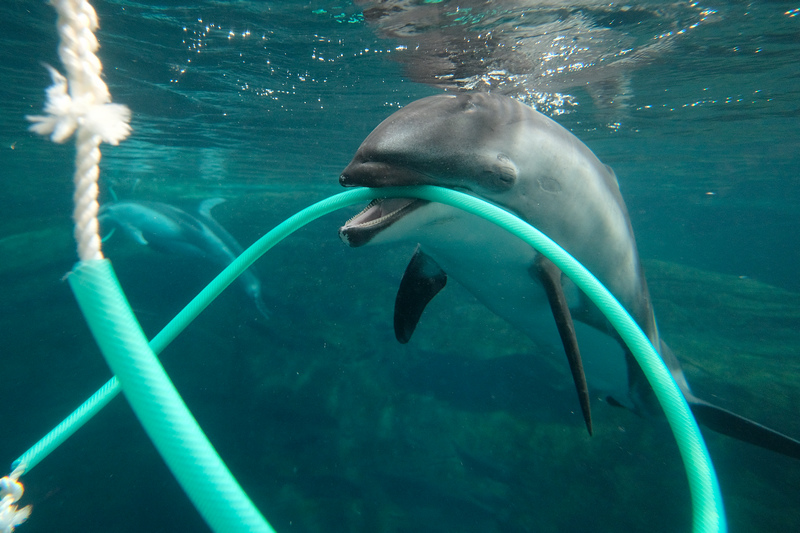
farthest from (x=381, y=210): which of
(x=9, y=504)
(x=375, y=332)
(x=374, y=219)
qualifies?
(x=375, y=332)

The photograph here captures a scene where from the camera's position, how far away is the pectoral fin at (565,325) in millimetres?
2730

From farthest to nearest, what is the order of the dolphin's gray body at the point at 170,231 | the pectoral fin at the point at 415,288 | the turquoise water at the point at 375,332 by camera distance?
the dolphin's gray body at the point at 170,231
the turquoise water at the point at 375,332
the pectoral fin at the point at 415,288

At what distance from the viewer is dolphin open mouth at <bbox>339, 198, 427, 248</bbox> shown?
7.25 ft

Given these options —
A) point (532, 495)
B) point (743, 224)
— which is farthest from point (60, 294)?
point (743, 224)

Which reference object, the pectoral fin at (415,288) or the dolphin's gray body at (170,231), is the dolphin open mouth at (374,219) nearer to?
the pectoral fin at (415,288)

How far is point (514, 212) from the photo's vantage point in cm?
285

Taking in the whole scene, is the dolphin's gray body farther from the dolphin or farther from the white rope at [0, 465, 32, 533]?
the white rope at [0, 465, 32, 533]

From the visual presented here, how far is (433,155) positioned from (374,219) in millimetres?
544

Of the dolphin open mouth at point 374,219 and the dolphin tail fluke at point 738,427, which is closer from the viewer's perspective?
the dolphin open mouth at point 374,219

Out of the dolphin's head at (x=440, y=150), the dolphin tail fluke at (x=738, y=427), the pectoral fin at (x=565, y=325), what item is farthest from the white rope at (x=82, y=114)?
the dolphin tail fluke at (x=738, y=427)

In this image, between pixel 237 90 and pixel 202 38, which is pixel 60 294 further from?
pixel 202 38

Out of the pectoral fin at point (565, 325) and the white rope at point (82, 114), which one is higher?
the white rope at point (82, 114)

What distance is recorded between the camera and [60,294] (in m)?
13.4

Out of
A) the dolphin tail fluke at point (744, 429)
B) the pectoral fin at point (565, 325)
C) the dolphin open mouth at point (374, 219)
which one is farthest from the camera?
the dolphin tail fluke at point (744, 429)
